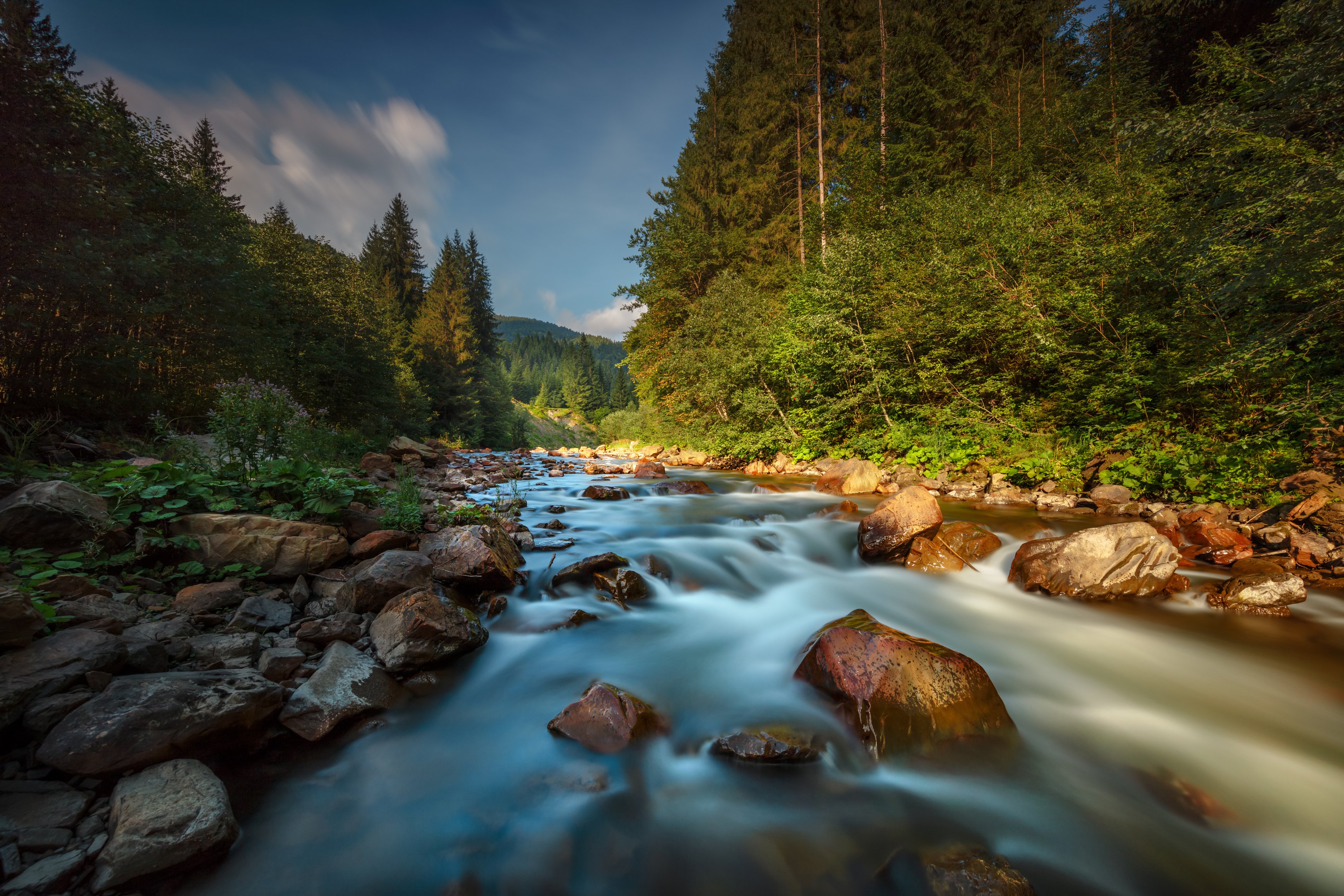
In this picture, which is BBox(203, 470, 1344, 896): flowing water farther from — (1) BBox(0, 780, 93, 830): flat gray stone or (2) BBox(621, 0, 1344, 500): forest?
(2) BBox(621, 0, 1344, 500): forest

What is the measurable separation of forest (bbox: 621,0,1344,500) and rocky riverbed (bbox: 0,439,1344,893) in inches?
125

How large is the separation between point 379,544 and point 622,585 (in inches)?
103

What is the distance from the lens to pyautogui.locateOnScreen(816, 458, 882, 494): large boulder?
1138cm

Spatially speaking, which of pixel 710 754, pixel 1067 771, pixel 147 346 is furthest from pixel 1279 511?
pixel 147 346

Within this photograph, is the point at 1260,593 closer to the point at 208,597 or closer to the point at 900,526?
the point at 900,526

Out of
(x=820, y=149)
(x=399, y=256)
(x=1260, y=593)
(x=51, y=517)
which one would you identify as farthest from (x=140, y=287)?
(x=399, y=256)

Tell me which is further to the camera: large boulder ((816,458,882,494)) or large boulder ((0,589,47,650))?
large boulder ((816,458,882,494))

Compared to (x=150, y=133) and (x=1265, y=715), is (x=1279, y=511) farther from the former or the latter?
(x=150, y=133)

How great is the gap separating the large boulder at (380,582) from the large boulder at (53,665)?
4.48 feet

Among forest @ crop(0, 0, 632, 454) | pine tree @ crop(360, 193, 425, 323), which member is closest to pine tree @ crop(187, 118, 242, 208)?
forest @ crop(0, 0, 632, 454)

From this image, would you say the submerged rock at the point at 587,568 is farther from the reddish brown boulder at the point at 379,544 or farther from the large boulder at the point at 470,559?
the reddish brown boulder at the point at 379,544

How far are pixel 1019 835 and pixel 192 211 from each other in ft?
61.4

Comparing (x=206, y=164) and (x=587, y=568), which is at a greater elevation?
(x=206, y=164)

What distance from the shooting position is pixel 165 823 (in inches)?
78.4
